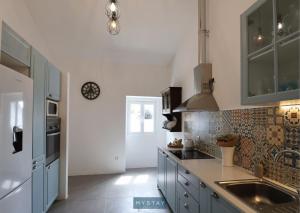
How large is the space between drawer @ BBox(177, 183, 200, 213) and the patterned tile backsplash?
0.68m

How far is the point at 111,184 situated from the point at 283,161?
339 cm

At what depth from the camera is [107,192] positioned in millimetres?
3846

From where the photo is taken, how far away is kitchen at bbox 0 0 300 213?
5.29ft

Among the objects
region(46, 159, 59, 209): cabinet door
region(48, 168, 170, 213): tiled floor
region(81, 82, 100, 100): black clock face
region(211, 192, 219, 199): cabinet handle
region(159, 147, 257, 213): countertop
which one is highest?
region(81, 82, 100, 100): black clock face

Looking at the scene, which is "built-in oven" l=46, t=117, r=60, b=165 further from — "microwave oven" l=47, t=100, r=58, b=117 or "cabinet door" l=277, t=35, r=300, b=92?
"cabinet door" l=277, t=35, r=300, b=92

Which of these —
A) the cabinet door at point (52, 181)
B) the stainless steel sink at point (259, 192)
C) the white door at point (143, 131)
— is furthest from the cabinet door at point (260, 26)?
the white door at point (143, 131)

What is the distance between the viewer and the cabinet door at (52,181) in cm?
295

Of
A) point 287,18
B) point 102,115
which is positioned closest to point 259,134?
point 287,18

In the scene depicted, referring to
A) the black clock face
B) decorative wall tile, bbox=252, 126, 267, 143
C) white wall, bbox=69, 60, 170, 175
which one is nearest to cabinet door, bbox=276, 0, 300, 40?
decorative wall tile, bbox=252, 126, 267, 143

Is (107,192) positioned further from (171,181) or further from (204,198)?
(204,198)

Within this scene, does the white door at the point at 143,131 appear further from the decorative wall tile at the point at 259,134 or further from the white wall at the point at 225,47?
the decorative wall tile at the point at 259,134

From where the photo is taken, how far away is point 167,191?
325 centimetres

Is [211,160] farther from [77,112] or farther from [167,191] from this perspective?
[77,112]

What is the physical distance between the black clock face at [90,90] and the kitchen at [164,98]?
23 millimetres
